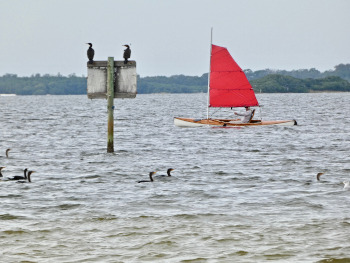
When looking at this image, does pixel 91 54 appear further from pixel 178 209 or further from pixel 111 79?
pixel 178 209

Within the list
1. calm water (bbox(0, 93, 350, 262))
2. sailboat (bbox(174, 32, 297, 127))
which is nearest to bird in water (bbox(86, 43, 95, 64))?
calm water (bbox(0, 93, 350, 262))

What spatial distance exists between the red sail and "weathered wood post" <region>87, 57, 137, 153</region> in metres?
19.7

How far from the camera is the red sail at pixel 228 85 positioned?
40062 millimetres

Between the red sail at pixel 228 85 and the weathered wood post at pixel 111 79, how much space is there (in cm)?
1965

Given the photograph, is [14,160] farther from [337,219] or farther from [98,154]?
[337,219]

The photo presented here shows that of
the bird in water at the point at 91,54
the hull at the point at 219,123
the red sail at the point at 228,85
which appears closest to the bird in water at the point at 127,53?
the bird in water at the point at 91,54

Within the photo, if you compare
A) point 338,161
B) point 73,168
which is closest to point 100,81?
point 73,168

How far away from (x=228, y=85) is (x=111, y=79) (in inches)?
806

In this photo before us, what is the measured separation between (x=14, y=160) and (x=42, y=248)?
1366 centimetres

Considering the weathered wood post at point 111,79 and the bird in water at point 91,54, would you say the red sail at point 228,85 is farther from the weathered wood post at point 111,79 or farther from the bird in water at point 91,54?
the weathered wood post at point 111,79

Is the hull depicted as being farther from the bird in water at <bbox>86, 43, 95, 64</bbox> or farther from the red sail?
the bird in water at <bbox>86, 43, 95, 64</bbox>

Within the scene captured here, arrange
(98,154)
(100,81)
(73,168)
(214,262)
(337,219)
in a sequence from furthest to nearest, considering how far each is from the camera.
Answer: (98,154), (100,81), (73,168), (337,219), (214,262)

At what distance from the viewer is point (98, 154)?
24.3 metres

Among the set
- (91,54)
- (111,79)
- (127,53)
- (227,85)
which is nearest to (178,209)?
(111,79)
